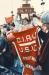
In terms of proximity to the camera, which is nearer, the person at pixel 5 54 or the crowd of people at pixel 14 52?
the crowd of people at pixel 14 52

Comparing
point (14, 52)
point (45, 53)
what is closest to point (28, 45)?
point (45, 53)

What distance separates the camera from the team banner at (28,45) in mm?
2836

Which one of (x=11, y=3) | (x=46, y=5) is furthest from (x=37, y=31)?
(x=11, y=3)

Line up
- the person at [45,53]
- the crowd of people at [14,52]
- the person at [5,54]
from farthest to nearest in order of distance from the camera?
the person at [5,54], the crowd of people at [14,52], the person at [45,53]

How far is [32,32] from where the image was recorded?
113 inches

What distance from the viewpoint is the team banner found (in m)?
2.84

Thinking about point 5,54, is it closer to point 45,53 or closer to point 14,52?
point 14,52

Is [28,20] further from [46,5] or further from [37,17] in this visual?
[46,5]

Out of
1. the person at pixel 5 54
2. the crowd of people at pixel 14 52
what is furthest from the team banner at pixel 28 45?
the person at pixel 5 54

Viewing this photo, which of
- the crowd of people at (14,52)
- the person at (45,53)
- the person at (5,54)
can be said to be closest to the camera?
the person at (45,53)

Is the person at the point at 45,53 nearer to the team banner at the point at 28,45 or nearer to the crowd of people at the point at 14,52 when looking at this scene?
the crowd of people at the point at 14,52

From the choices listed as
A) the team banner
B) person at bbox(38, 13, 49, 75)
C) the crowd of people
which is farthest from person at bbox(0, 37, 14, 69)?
person at bbox(38, 13, 49, 75)

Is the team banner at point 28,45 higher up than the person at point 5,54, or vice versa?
the team banner at point 28,45

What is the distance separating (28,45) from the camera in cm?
284
